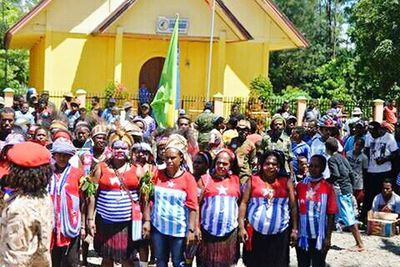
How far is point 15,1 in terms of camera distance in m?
52.5

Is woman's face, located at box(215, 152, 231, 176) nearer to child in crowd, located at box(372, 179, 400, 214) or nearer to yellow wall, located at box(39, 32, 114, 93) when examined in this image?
child in crowd, located at box(372, 179, 400, 214)

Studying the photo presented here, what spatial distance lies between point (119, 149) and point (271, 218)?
1.68 meters

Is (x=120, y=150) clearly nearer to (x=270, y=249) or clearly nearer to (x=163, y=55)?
(x=270, y=249)

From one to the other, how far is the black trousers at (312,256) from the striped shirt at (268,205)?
496mm

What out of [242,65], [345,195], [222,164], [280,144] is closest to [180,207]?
[222,164]

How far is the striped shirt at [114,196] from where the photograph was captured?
716 cm

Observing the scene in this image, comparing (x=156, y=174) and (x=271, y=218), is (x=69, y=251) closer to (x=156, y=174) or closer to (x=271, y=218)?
(x=156, y=174)

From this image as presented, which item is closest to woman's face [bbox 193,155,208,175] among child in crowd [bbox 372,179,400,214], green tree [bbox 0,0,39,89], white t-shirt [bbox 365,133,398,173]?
child in crowd [bbox 372,179,400,214]

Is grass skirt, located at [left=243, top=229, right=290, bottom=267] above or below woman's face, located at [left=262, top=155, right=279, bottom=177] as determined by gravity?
below

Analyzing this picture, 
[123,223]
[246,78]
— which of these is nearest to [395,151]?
[123,223]

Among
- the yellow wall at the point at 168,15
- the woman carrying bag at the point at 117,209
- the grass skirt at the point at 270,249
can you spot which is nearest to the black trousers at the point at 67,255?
the woman carrying bag at the point at 117,209

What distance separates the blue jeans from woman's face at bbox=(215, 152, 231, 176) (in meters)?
0.76

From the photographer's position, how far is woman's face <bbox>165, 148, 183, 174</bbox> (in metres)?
6.97

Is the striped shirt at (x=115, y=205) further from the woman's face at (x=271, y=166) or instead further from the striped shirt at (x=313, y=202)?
the striped shirt at (x=313, y=202)
